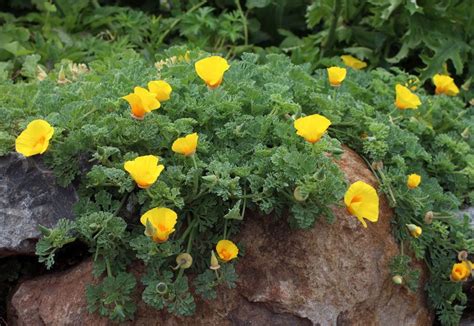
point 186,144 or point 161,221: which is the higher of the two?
point 186,144

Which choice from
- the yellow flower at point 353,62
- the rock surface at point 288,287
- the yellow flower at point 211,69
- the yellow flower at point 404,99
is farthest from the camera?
the yellow flower at point 353,62

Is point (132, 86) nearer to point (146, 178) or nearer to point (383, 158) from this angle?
point (146, 178)

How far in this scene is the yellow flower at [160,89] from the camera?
2.62 m

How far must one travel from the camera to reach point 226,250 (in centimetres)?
240

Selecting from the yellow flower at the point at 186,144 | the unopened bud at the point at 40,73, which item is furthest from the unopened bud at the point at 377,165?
the unopened bud at the point at 40,73

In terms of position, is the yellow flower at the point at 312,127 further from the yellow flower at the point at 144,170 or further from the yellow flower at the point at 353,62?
the yellow flower at the point at 353,62

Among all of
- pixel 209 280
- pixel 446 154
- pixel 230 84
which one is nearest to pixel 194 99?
pixel 230 84

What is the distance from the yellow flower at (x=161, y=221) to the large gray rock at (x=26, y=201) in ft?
1.41

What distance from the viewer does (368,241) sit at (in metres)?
2.74

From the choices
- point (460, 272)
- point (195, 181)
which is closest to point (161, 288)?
point (195, 181)

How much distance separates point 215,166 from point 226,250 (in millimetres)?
289

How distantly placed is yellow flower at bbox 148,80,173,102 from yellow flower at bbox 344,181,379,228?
744 mm

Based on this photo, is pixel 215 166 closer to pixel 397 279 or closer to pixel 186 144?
pixel 186 144

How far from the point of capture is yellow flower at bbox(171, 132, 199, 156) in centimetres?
241
